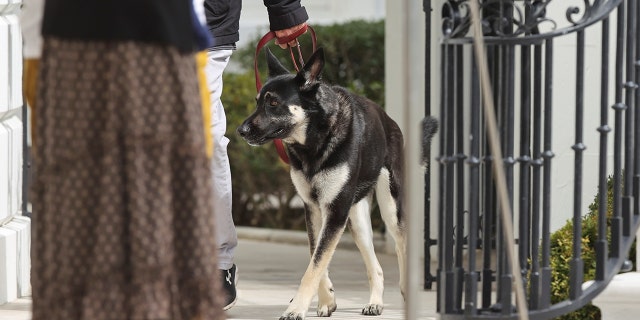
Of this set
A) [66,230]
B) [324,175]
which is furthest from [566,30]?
[66,230]

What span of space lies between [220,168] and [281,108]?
0.42 metres

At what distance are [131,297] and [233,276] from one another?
2645 millimetres

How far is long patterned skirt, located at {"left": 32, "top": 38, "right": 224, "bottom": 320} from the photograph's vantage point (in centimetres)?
330

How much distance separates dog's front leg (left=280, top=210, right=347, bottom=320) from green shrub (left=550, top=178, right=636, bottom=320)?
3.31 ft

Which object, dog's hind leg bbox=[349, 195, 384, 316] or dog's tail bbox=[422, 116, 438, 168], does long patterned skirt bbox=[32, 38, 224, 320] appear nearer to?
dog's hind leg bbox=[349, 195, 384, 316]

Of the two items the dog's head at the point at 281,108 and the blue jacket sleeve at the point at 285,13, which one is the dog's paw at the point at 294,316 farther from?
the blue jacket sleeve at the point at 285,13

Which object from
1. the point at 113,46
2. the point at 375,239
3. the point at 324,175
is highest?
the point at 113,46

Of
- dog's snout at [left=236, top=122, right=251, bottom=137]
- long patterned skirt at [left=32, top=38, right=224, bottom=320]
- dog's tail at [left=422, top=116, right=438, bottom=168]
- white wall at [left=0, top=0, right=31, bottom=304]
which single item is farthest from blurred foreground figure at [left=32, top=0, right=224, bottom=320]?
dog's tail at [left=422, top=116, right=438, bottom=168]

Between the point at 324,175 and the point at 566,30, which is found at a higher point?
the point at 566,30

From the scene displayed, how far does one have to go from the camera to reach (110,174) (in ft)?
10.8

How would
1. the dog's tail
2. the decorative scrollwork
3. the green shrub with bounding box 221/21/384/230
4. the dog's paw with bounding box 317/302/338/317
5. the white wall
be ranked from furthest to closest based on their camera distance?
the green shrub with bounding box 221/21/384/230, the dog's tail, the white wall, the dog's paw with bounding box 317/302/338/317, the decorative scrollwork

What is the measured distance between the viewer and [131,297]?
3.32m

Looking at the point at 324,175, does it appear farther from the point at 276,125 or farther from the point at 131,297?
the point at 131,297

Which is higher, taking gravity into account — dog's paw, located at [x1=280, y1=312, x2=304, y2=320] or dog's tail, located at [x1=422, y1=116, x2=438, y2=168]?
dog's tail, located at [x1=422, y1=116, x2=438, y2=168]
